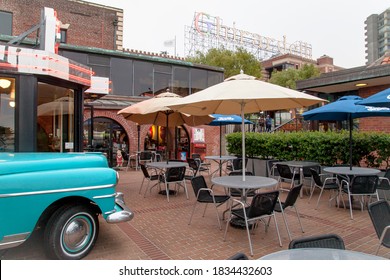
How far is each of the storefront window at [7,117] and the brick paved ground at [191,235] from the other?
6.19 feet

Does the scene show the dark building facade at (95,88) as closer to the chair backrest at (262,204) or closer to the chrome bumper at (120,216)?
the chrome bumper at (120,216)

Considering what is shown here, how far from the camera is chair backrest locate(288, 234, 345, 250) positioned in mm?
2225

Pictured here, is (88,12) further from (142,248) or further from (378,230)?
(378,230)

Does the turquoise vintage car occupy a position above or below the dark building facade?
below

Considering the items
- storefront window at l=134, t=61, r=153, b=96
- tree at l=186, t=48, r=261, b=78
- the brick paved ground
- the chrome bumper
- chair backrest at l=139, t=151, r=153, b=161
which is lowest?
the brick paved ground

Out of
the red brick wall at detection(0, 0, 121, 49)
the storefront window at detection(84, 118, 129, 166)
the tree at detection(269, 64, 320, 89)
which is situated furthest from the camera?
the tree at detection(269, 64, 320, 89)

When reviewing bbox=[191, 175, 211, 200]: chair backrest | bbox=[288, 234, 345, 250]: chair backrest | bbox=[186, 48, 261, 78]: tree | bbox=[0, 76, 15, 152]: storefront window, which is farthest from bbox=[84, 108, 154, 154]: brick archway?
bbox=[186, 48, 261, 78]: tree

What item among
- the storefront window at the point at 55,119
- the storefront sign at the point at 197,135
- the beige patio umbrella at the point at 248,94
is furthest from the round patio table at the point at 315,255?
the storefront sign at the point at 197,135

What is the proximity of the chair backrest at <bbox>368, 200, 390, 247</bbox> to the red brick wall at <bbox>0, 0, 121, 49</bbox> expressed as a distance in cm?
2102

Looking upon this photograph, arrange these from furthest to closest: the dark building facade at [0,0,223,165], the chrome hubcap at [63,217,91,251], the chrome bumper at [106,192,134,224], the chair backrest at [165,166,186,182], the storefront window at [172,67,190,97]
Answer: the storefront window at [172,67,190,97] → the chair backrest at [165,166,186,182] → the dark building facade at [0,0,223,165] → the chrome bumper at [106,192,134,224] → the chrome hubcap at [63,217,91,251]

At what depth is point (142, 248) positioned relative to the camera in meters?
4.16

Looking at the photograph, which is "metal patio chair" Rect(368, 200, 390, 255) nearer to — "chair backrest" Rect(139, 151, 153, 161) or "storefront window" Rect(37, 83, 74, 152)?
"storefront window" Rect(37, 83, 74, 152)

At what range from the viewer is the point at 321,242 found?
2305 millimetres
